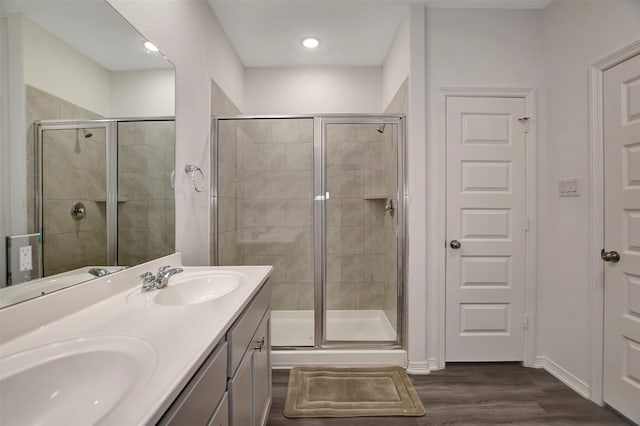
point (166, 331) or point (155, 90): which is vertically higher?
point (155, 90)

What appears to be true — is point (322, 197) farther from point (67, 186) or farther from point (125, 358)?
point (125, 358)

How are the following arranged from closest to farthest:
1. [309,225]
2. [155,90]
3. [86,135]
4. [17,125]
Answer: [17,125], [86,135], [155,90], [309,225]

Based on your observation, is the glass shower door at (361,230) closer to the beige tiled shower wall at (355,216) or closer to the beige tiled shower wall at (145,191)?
the beige tiled shower wall at (355,216)

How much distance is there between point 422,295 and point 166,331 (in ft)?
6.41

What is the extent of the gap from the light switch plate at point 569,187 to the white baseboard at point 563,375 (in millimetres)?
1286

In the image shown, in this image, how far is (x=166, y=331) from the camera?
0.85 m

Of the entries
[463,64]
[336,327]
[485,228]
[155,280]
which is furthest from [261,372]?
[463,64]

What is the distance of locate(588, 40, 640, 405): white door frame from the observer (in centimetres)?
190

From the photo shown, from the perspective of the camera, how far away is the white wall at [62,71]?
0.89 meters

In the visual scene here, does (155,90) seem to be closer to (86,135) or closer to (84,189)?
(86,135)

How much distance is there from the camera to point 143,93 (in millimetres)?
1466

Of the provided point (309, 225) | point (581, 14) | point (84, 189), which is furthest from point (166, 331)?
point (581, 14)

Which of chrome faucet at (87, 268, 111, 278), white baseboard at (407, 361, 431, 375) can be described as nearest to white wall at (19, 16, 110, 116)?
chrome faucet at (87, 268, 111, 278)

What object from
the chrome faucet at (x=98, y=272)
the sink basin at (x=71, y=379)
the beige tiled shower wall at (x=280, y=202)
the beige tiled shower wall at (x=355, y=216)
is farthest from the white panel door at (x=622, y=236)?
the chrome faucet at (x=98, y=272)
